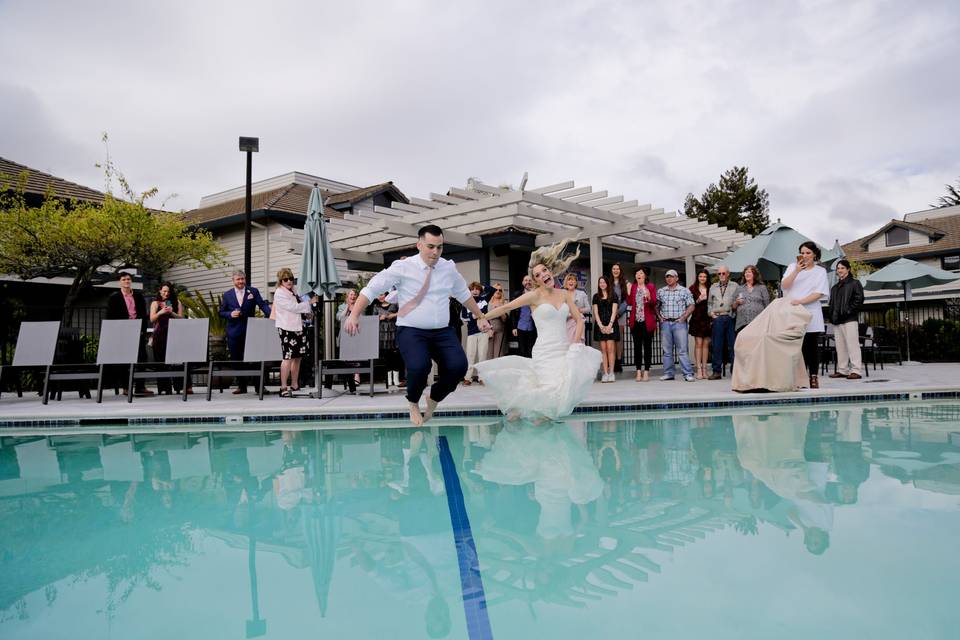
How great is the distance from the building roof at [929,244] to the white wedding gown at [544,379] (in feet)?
111

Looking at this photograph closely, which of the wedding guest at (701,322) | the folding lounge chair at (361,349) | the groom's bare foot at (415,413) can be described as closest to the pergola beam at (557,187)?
the wedding guest at (701,322)

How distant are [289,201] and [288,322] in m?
15.4

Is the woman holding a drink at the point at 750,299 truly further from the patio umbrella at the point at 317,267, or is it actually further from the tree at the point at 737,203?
the tree at the point at 737,203

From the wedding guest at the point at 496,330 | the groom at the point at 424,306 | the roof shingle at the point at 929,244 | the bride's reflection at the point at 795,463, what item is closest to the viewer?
the bride's reflection at the point at 795,463

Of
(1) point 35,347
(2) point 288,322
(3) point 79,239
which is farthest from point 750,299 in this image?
(3) point 79,239

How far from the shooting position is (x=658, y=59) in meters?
12.0

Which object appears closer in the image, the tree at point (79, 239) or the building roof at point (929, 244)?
the tree at point (79, 239)

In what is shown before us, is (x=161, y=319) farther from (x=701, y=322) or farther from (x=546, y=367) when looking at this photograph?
(x=701, y=322)

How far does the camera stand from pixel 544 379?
20.2 feet

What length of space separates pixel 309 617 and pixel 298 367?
23.6 feet

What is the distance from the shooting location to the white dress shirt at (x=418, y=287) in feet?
17.9

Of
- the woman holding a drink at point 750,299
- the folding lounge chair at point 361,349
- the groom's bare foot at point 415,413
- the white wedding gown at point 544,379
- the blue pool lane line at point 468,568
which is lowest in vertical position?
the blue pool lane line at point 468,568

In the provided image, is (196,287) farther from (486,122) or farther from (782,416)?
(782,416)

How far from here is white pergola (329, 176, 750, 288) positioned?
1023cm
